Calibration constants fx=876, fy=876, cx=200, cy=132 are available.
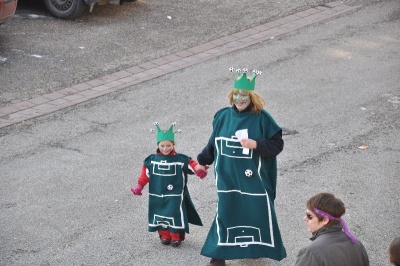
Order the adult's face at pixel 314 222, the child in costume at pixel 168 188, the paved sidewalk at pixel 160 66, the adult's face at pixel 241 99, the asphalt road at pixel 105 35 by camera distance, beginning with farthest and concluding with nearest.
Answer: the asphalt road at pixel 105 35, the paved sidewalk at pixel 160 66, the child in costume at pixel 168 188, the adult's face at pixel 241 99, the adult's face at pixel 314 222

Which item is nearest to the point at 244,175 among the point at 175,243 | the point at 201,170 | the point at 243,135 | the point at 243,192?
the point at 243,192

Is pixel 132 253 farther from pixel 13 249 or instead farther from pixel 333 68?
pixel 333 68

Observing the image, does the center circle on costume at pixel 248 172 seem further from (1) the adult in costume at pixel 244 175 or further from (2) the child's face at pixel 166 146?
(2) the child's face at pixel 166 146

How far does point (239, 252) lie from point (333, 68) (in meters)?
6.07

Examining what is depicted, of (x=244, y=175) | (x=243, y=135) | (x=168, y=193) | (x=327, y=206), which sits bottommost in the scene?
(x=168, y=193)

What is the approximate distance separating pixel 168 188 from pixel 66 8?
25.3ft

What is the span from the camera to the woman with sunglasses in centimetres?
576

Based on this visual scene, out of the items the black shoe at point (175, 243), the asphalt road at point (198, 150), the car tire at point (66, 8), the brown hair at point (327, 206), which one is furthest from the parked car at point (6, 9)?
the brown hair at point (327, 206)

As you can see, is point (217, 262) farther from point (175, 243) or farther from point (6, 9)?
point (6, 9)

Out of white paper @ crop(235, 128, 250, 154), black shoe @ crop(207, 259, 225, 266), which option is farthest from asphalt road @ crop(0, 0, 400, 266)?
white paper @ crop(235, 128, 250, 154)

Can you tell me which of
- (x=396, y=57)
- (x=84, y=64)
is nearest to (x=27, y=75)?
(x=84, y=64)

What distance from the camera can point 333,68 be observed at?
13.2 m

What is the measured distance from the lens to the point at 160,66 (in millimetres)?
13172

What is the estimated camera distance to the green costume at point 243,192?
24.3ft
